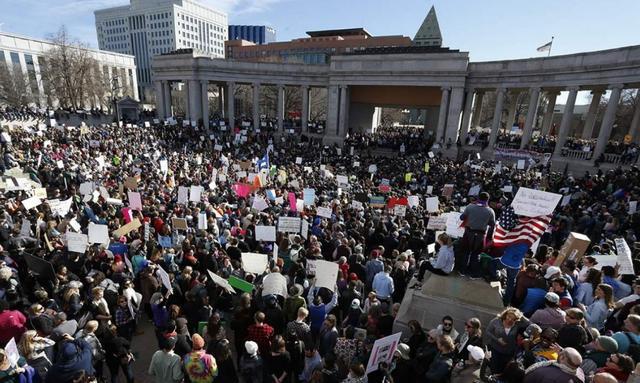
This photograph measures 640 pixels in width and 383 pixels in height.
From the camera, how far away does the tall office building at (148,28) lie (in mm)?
122688

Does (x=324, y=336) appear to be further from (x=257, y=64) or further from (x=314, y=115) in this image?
(x=314, y=115)

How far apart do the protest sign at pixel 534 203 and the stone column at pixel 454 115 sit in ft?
87.2

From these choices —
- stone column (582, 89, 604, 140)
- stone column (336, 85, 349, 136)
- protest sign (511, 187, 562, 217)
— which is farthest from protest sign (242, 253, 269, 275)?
stone column (582, 89, 604, 140)

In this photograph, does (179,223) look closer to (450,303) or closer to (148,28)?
(450,303)

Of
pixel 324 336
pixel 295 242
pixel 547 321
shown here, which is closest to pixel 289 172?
pixel 295 242

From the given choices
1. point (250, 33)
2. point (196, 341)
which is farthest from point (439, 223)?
point (250, 33)

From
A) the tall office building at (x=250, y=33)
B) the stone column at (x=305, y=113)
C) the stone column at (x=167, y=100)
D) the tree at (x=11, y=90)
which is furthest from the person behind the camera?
the tall office building at (x=250, y=33)

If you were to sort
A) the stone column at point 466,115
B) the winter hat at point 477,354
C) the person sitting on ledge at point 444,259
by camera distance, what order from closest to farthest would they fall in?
the winter hat at point 477,354, the person sitting on ledge at point 444,259, the stone column at point 466,115

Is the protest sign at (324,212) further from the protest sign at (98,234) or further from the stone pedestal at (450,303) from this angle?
the protest sign at (98,234)

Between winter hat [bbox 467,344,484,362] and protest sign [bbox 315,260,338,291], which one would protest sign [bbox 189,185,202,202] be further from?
winter hat [bbox 467,344,484,362]

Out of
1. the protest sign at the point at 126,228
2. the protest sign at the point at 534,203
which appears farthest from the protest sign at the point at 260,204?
the protest sign at the point at 534,203

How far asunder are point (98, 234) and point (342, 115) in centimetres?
3067

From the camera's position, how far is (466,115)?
109 feet

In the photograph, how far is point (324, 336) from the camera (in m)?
5.77
